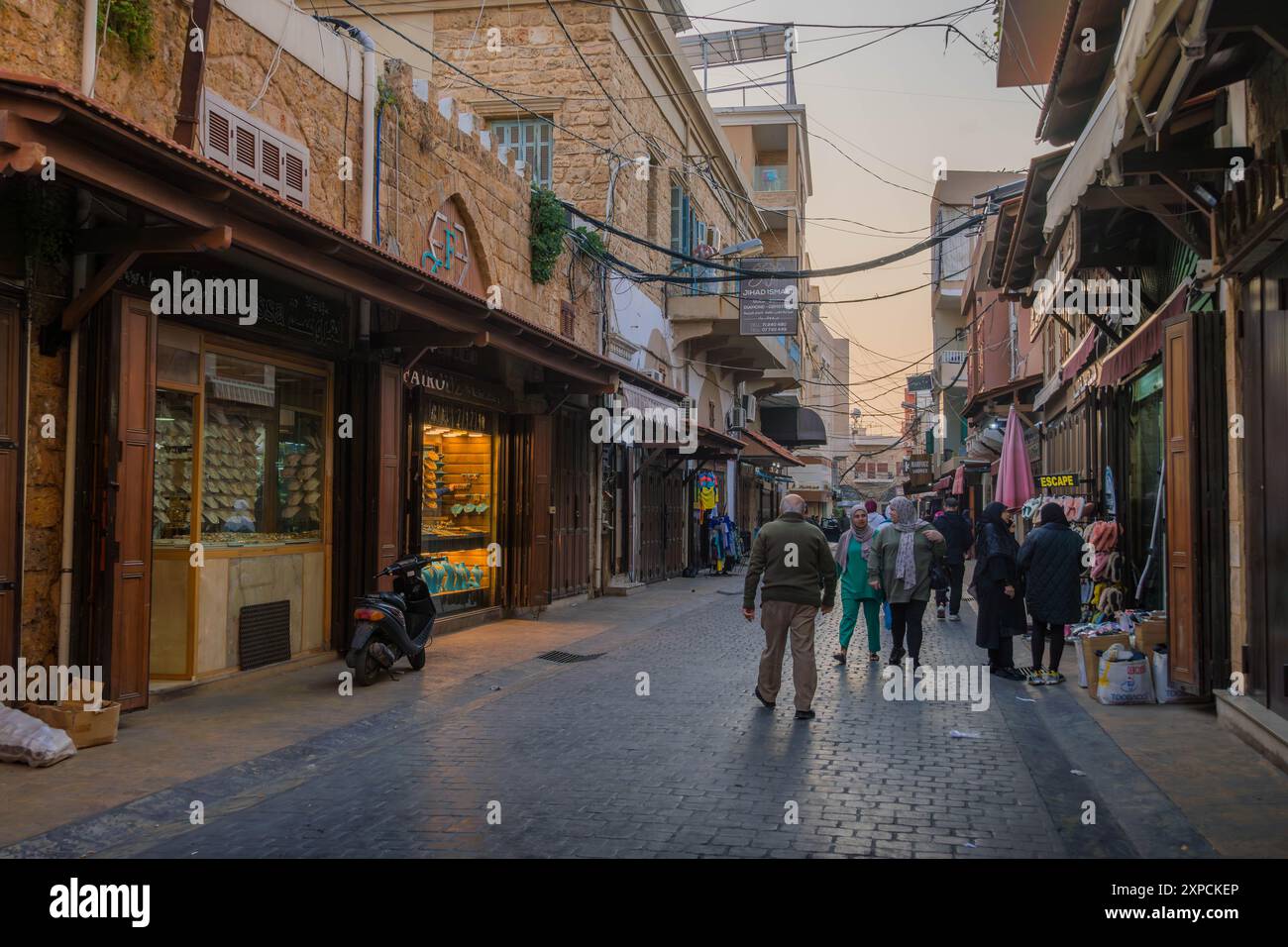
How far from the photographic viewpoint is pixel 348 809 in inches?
229

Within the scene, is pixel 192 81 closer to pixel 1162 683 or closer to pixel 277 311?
pixel 277 311

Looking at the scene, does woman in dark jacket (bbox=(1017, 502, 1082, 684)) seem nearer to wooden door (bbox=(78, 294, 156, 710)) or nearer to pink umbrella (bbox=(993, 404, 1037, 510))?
pink umbrella (bbox=(993, 404, 1037, 510))

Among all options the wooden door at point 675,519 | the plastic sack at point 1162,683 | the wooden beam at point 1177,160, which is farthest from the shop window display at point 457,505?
the wooden door at point 675,519

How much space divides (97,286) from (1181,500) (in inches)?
327

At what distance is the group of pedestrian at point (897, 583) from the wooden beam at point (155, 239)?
458cm

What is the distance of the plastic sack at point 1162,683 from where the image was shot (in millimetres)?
8805

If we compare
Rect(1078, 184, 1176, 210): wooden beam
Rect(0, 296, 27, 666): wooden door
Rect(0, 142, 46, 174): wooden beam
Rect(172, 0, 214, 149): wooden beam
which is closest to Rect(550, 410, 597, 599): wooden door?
Rect(172, 0, 214, 149): wooden beam

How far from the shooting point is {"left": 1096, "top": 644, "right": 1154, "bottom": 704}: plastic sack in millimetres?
8945

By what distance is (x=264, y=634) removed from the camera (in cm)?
1007

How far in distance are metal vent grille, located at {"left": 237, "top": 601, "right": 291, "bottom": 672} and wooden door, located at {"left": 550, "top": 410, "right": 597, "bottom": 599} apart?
6826mm

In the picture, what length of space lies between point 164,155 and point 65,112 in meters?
0.76

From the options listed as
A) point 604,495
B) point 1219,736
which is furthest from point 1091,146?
point 604,495

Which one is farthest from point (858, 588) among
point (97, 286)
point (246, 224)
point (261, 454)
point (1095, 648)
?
point (97, 286)

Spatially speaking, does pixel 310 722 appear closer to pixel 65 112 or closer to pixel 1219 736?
pixel 65 112
